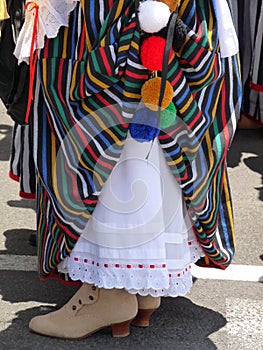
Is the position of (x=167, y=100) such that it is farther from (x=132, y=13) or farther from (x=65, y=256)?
(x=65, y=256)

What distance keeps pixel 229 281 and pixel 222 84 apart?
95 cm

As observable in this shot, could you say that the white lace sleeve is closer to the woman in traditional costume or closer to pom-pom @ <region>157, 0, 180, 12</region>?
the woman in traditional costume

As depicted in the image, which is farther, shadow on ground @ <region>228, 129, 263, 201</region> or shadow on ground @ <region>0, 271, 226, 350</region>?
shadow on ground @ <region>228, 129, 263, 201</region>

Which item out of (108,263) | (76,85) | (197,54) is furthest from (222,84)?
(108,263)

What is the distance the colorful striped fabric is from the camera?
283 cm

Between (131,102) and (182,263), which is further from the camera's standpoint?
(182,263)

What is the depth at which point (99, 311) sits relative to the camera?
3102 mm

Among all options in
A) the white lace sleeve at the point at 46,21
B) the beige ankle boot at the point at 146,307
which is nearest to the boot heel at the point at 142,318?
the beige ankle boot at the point at 146,307

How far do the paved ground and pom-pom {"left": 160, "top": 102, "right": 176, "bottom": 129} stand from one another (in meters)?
0.81

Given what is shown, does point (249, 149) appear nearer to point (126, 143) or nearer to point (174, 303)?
point (174, 303)

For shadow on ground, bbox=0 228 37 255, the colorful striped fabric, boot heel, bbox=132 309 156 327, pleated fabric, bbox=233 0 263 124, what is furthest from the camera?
pleated fabric, bbox=233 0 263 124

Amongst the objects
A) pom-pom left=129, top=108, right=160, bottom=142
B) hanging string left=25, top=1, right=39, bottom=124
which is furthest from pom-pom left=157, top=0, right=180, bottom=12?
hanging string left=25, top=1, right=39, bottom=124

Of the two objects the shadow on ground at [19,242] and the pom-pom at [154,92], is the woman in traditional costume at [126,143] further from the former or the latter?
the shadow on ground at [19,242]

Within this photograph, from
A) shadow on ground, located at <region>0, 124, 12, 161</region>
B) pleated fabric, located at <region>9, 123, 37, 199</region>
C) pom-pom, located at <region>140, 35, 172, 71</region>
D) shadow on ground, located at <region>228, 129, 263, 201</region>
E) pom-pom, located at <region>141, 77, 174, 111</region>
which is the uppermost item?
pom-pom, located at <region>140, 35, 172, 71</region>
